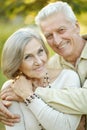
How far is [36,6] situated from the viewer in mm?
7711

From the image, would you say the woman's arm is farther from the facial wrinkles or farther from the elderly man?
the elderly man

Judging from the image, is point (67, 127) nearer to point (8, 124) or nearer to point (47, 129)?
point (47, 129)

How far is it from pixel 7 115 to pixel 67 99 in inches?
15.9

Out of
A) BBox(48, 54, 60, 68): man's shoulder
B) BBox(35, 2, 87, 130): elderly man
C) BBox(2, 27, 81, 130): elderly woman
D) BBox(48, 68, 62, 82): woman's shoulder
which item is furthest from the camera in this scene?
BBox(48, 54, 60, 68): man's shoulder

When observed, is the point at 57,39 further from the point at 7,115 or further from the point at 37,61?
the point at 7,115

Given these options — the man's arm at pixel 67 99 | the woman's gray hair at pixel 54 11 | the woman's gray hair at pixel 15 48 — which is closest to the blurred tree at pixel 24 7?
the woman's gray hair at pixel 54 11

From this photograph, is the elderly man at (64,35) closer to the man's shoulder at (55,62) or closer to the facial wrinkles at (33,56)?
the man's shoulder at (55,62)

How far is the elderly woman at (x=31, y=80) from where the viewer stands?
3.30m

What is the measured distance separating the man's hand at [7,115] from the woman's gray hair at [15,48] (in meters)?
0.22

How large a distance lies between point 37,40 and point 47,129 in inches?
22.8

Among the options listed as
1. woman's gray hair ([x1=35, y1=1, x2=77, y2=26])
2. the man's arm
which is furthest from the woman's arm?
woman's gray hair ([x1=35, y1=1, x2=77, y2=26])

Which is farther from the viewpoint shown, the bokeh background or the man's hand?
the bokeh background

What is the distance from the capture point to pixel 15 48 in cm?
336

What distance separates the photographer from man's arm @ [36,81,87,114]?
3.30 m
